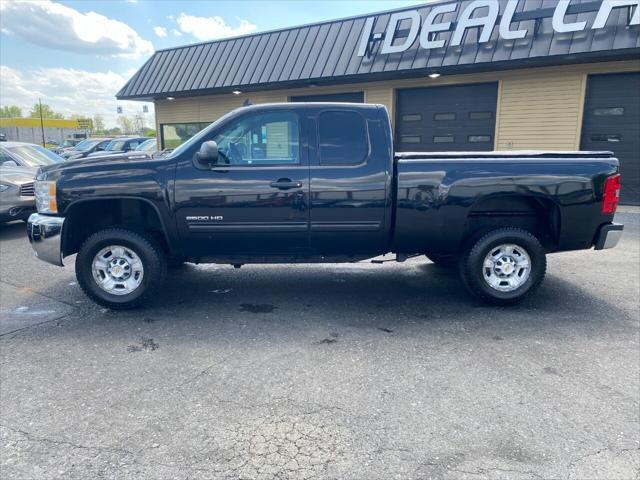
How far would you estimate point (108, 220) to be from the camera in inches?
197

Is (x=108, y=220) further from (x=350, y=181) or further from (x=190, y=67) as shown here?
(x=190, y=67)

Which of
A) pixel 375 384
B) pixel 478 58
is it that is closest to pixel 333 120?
pixel 375 384

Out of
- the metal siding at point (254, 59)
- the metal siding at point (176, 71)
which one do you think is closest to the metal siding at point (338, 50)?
the metal siding at point (254, 59)

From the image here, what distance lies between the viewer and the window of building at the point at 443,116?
1325 cm

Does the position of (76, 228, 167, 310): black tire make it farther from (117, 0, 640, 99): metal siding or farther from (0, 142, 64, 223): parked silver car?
(117, 0, 640, 99): metal siding

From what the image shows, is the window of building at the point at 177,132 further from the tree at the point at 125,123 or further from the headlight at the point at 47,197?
the tree at the point at 125,123

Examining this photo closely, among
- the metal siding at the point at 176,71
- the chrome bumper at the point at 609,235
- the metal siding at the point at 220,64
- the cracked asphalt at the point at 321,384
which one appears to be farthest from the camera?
the metal siding at the point at 176,71

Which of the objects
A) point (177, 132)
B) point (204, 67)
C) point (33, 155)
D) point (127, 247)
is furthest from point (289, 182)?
point (177, 132)

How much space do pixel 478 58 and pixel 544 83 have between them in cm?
193

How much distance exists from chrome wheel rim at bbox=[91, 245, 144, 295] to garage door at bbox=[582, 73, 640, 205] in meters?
11.4

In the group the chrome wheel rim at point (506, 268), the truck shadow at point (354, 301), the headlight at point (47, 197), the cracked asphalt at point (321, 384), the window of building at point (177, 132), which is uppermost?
the window of building at point (177, 132)

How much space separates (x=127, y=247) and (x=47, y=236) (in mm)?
809

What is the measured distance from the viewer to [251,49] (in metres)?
15.6

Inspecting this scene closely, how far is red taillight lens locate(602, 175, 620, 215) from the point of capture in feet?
15.2
